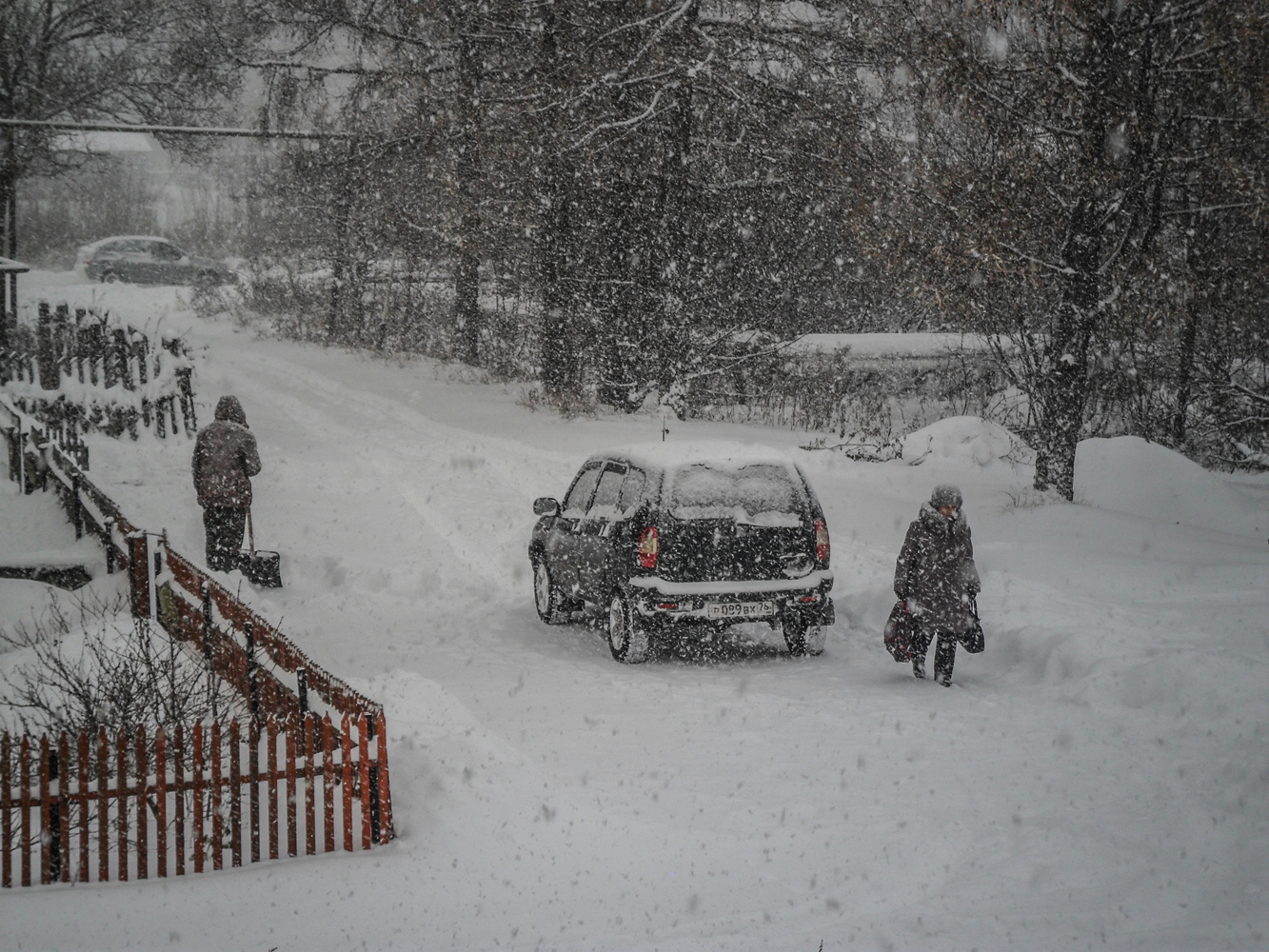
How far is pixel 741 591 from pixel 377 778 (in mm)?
3739

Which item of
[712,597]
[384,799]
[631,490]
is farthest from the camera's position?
[631,490]

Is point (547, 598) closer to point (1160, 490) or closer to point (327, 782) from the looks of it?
point (327, 782)

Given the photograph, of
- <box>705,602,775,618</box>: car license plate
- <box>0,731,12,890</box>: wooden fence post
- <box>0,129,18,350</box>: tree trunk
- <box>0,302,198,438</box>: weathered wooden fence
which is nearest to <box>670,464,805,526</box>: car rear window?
<box>705,602,775,618</box>: car license plate

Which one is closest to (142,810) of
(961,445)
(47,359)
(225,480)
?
(225,480)

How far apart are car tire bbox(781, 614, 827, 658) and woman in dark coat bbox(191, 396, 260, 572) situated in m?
5.77

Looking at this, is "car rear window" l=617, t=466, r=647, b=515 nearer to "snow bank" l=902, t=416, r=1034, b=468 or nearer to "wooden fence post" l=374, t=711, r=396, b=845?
"wooden fence post" l=374, t=711, r=396, b=845

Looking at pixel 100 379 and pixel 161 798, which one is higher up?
pixel 100 379

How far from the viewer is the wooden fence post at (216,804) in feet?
17.5

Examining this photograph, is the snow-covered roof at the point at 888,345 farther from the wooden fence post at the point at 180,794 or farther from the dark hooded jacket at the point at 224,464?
the wooden fence post at the point at 180,794

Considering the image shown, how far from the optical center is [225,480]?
11.2 metres

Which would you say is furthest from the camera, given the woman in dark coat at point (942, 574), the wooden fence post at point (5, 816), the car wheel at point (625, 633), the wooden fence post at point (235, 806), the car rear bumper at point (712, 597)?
the car wheel at point (625, 633)

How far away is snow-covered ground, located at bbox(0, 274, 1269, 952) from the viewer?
493 centimetres

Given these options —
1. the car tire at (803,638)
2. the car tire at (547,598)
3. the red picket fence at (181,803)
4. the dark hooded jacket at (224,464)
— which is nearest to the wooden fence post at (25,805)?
the red picket fence at (181,803)

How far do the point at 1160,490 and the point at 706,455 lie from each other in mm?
8695
